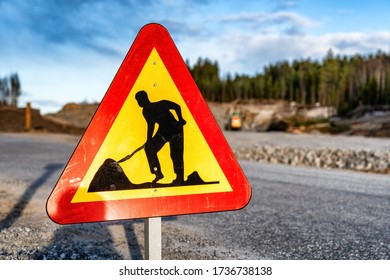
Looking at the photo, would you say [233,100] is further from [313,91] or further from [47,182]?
[47,182]

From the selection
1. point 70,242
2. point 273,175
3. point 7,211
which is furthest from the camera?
point 273,175

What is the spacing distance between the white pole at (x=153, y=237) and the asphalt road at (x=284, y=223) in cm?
113

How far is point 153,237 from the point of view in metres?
2.18

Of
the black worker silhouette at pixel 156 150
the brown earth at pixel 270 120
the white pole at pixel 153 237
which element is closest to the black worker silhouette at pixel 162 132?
the black worker silhouette at pixel 156 150

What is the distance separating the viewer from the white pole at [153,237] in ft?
7.08

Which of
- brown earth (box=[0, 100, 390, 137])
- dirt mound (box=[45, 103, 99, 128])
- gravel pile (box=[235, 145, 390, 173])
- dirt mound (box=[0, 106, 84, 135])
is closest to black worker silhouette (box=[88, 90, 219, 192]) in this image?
gravel pile (box=[235, 145, 390, 173])

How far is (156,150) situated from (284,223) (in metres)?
2.85

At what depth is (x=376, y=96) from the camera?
5297 cm

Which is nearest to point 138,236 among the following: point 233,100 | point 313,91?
point 313,91

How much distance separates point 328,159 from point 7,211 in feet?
32.9

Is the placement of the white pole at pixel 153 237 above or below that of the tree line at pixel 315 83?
below

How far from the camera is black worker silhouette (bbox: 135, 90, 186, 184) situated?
2.10 metres

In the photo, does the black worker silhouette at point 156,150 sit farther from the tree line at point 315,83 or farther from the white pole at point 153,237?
the tree line at point 315,83

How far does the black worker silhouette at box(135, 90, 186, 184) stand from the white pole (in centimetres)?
25
